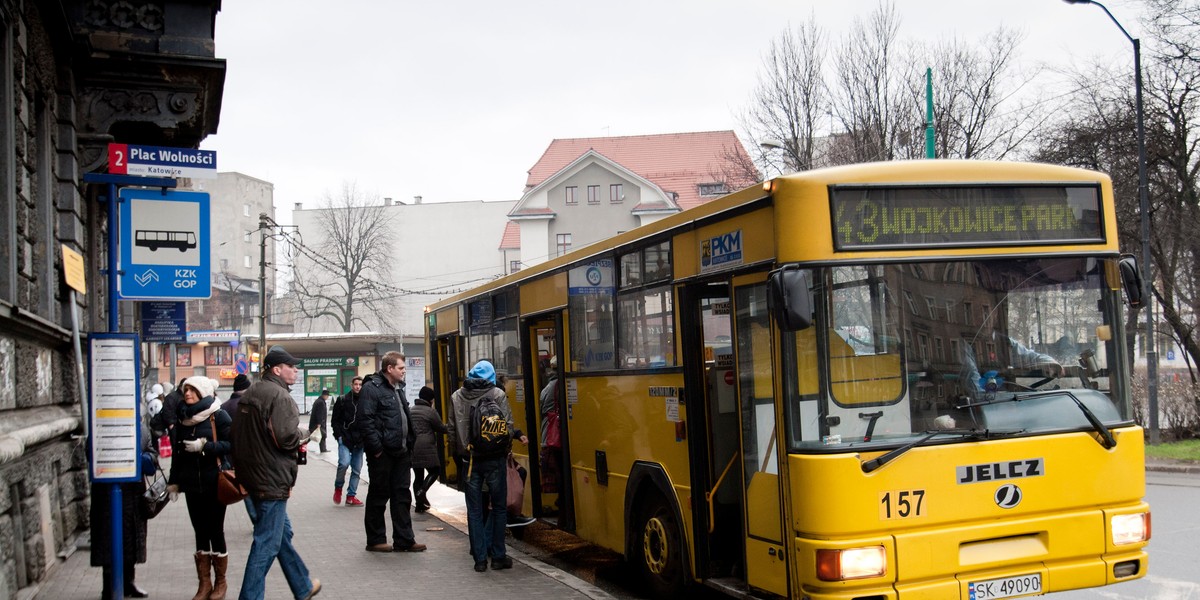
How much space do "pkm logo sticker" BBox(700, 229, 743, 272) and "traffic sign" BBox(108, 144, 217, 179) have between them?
10.9 feet

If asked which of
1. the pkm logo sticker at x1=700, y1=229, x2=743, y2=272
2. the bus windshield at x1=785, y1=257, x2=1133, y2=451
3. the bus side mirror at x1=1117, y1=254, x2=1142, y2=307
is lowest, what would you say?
the bus windshield at x1=785, y1=257, x2=1133, y2=451

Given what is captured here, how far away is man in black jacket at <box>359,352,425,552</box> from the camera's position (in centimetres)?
1059

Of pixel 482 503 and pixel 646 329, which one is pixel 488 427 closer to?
pixel 482 503

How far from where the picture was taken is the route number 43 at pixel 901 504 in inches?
240

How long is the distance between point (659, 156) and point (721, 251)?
2239 inches

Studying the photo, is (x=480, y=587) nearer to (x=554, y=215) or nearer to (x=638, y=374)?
(x=638, y=374)

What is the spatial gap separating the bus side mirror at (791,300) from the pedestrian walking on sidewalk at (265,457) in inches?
127

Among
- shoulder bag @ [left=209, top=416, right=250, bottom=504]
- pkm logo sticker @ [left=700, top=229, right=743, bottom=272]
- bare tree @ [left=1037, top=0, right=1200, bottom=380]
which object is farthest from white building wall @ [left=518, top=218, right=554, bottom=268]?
pkm logo sticker @ [left=700, top=229, right=743, bottom=272]

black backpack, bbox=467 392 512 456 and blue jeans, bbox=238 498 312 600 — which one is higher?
black backpack, bbox=467 392 512 456

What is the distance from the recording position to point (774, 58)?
31.7 m

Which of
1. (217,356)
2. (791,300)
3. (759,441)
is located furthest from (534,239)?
(791,300)

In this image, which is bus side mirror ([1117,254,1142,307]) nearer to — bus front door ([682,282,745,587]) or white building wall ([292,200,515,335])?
bus front door ([682,282,745,587])

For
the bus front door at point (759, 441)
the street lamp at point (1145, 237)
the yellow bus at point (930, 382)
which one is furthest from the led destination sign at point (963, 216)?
the street lamp at point (1145, 237)

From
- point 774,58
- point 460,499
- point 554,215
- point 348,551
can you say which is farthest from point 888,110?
point 554,215
